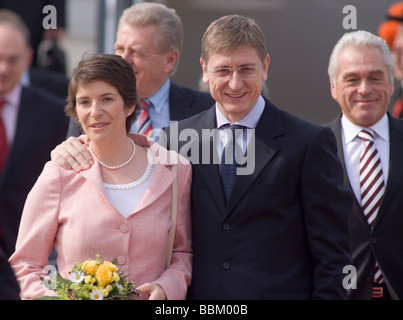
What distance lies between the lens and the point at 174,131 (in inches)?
157

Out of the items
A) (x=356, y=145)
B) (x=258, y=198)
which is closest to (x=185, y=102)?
(x=356, y=145)

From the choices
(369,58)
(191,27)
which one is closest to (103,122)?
(369,58)

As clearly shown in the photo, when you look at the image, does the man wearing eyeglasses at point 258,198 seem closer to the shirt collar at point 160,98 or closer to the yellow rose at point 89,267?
the yellow rose at point 89,267

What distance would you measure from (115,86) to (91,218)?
24.1 inches

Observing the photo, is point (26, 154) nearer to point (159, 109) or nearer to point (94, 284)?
point (159, 109)

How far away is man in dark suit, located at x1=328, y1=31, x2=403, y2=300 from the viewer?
4.19 meters

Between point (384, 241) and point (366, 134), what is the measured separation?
2.00ft

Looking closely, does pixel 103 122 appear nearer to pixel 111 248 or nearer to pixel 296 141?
pixel 111 248

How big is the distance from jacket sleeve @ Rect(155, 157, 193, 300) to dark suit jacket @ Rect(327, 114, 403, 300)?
3.11 ft

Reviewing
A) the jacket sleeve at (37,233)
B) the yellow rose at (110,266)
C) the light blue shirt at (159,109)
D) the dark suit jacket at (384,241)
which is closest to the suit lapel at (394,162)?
the dark suit jacket at (384,241)

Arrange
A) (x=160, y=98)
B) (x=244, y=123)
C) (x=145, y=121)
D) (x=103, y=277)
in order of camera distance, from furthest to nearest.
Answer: (x=160, y=98), (x=145, y=121), (x=244, y=123), (x=103, y=277)

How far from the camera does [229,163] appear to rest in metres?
3.76

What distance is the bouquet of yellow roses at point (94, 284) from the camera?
3.34m

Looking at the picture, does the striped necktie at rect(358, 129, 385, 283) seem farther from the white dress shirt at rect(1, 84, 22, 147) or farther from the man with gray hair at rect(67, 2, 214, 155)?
the white dress shirt at rect(1, 84, 22, 147)
